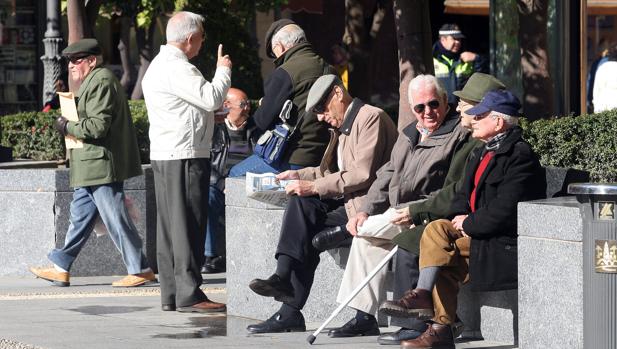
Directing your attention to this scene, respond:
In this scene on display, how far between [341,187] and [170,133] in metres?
1.48

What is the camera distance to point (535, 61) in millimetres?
14273

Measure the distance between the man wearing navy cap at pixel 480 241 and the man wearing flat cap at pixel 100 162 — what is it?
146 inches

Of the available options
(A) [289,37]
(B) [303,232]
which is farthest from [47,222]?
(B) [303,232]

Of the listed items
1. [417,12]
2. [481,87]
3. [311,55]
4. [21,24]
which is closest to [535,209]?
[481,87]

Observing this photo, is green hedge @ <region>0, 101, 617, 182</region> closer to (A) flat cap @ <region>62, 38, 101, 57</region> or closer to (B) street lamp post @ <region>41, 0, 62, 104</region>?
(A) flat cap @ <region>62, 38, 101, 57</region>

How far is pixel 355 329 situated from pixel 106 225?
3.16m

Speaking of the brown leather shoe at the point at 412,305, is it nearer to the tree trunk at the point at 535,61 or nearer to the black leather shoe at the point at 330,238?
the black leather shoe at the point at 330,238

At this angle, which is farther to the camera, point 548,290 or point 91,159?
point 91,159

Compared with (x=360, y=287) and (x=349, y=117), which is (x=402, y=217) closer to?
(x=360, y=287)

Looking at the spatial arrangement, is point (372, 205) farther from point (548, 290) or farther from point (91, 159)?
point (91, 159)

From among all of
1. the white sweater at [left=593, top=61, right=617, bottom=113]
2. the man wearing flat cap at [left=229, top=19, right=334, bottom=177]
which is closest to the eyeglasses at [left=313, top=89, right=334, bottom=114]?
the man wearing flat cap at [left=229, top=19, right=334, bottom=177]

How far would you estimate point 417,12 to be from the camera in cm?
1423

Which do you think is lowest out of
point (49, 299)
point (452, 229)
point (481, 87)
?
point (49, 299)

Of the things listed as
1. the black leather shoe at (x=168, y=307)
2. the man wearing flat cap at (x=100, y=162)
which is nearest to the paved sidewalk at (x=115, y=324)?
the black leather shoe at (x=168, y=307)
